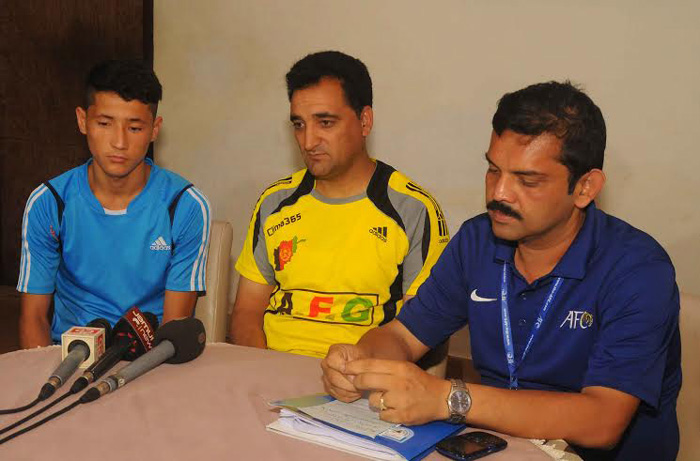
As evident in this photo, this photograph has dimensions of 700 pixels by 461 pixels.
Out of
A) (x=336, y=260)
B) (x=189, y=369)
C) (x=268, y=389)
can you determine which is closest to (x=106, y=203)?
(x=336, y=260)

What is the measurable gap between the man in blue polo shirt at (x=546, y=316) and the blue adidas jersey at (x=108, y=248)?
0.87 meters

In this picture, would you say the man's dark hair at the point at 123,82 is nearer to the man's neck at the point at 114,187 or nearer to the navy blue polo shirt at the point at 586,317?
the man's neck at the point at 114,187

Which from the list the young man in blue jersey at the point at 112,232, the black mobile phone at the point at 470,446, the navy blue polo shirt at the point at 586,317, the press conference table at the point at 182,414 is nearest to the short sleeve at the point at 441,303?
the navy blue polo shirt at the point at 586,317

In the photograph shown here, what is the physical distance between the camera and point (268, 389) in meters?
1.50

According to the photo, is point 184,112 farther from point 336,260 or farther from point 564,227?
point 564,227

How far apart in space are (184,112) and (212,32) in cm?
50

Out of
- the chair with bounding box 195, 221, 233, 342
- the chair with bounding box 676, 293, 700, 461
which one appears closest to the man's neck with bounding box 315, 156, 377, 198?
the chair with bounding box 195, 221, 233, 342

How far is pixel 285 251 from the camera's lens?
7.97 ft

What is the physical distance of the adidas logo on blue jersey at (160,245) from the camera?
7.95ft

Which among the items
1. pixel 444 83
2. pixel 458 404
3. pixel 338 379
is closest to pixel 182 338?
pixel 338 379

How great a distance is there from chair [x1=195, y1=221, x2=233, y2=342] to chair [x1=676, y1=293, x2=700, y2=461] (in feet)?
4.64

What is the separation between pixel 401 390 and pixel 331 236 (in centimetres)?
109

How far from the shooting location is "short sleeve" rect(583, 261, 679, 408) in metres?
1.52

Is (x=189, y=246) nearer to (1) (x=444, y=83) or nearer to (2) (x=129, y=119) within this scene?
(2) (x=129, y=119)
